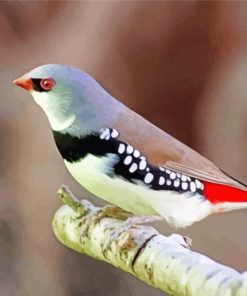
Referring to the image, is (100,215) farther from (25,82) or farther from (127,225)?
(25,82)

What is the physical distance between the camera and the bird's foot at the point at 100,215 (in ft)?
3.25

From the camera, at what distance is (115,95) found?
1.01 m

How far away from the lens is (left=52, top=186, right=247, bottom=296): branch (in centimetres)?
87

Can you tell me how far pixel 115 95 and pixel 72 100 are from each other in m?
0.07

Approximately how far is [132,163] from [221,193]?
4.8 inches

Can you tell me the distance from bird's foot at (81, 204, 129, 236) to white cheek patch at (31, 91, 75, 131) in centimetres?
12

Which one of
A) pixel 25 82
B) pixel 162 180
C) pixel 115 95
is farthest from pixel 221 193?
pixel 25 82

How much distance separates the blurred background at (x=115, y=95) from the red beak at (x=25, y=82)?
15 millimetres

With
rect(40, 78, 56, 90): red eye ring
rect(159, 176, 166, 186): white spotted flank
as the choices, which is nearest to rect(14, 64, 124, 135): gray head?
rect(40, 78, 56, 90): red eye ring

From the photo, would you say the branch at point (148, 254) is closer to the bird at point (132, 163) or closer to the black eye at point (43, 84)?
the bird at point (132, 163)

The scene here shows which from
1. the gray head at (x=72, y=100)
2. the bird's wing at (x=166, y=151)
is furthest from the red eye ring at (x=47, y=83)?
the bird's wing at (x=166, y=151)

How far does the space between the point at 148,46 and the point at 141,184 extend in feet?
0.68

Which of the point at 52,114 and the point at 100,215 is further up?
the point at 52,114

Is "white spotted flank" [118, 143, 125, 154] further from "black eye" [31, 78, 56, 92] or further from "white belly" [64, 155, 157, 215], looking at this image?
"black eye" [31, 78, 56, 92]
